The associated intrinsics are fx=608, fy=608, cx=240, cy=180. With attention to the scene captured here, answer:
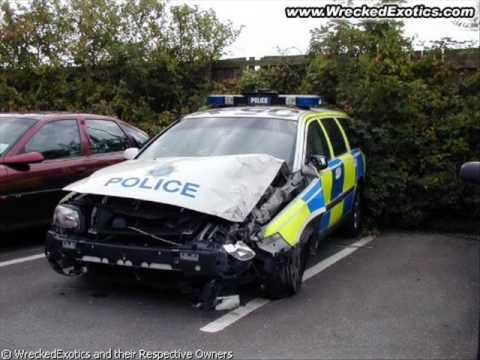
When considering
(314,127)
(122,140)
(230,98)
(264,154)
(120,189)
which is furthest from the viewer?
(122,140)

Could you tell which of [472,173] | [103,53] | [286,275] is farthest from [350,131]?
[103,53]

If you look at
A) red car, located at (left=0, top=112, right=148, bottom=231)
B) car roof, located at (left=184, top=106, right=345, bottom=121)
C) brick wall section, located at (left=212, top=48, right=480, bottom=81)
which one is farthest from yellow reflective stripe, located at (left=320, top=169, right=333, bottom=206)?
brick wall section, located at (left=212, top=48, right=480, bottom=81)

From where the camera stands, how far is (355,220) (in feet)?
25.7

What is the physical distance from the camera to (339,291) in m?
5.52

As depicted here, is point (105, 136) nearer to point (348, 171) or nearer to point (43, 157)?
point (43, 157)

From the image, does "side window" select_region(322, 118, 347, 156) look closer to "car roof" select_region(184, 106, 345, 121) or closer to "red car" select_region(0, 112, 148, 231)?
"car roof" select_region(184, 106, 345, 121)

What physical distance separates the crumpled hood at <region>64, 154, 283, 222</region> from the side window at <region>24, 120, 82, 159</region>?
6.09ft

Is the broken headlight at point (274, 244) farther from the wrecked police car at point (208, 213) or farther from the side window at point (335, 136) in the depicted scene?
the side window at point (335, 136)

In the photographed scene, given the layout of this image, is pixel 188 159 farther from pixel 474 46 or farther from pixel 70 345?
pixel 474 46

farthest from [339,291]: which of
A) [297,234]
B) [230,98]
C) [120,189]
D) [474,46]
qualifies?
[474,46]

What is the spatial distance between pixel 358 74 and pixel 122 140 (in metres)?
3.58

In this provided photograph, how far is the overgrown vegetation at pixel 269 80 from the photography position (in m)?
8.28

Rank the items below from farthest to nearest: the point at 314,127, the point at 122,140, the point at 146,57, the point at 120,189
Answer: the point at 146,57
the point at 122,140
the point at 314,127
the point at 120,189

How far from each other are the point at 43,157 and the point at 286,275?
3320 mm
